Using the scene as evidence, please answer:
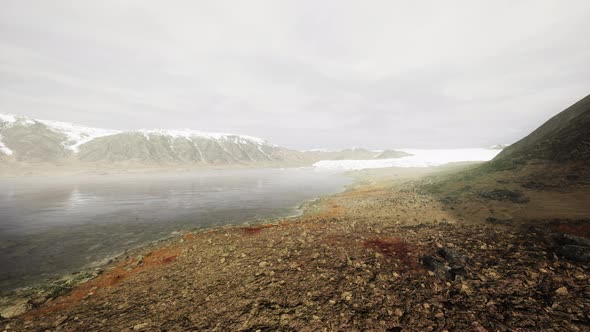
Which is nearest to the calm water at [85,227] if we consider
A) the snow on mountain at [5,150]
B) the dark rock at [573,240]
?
the dark rock at [573,240]

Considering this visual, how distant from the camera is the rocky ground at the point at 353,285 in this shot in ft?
16.4

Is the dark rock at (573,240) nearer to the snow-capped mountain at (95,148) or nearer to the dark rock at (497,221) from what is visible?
the dark rock at (497,221)

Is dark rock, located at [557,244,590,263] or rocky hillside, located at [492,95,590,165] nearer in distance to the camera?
dark rock, located at [557,244,590,263]

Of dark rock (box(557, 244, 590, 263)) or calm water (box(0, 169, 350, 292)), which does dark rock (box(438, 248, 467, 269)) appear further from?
calm water (box(0, 169, 350, 292))

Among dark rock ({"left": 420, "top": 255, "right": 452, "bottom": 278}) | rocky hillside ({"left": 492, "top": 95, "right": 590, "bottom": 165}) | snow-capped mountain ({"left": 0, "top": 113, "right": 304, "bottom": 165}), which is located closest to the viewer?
dark rock ({"left": 420, "top": 255, "right": 452, "bottom": 278})

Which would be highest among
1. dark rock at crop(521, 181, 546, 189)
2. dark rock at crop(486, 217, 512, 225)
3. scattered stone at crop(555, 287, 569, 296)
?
dark rock at crop(521, 181, 546, 189)

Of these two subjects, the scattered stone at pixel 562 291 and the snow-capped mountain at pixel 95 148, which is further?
the snow-capped mountain at pixel 95 148

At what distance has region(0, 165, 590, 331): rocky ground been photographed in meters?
5.01

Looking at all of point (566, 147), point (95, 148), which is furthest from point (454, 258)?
point (95, 148)

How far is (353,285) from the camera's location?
652cm

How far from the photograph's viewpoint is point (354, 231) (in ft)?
39.2

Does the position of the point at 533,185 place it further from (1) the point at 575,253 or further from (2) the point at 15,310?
(2) the point at 15,310

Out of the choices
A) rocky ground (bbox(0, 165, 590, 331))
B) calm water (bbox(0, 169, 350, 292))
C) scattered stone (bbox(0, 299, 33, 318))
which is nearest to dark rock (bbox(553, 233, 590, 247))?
rocky ground (bbox(0, 165, 590, 331))

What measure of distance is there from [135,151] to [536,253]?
586 feet
